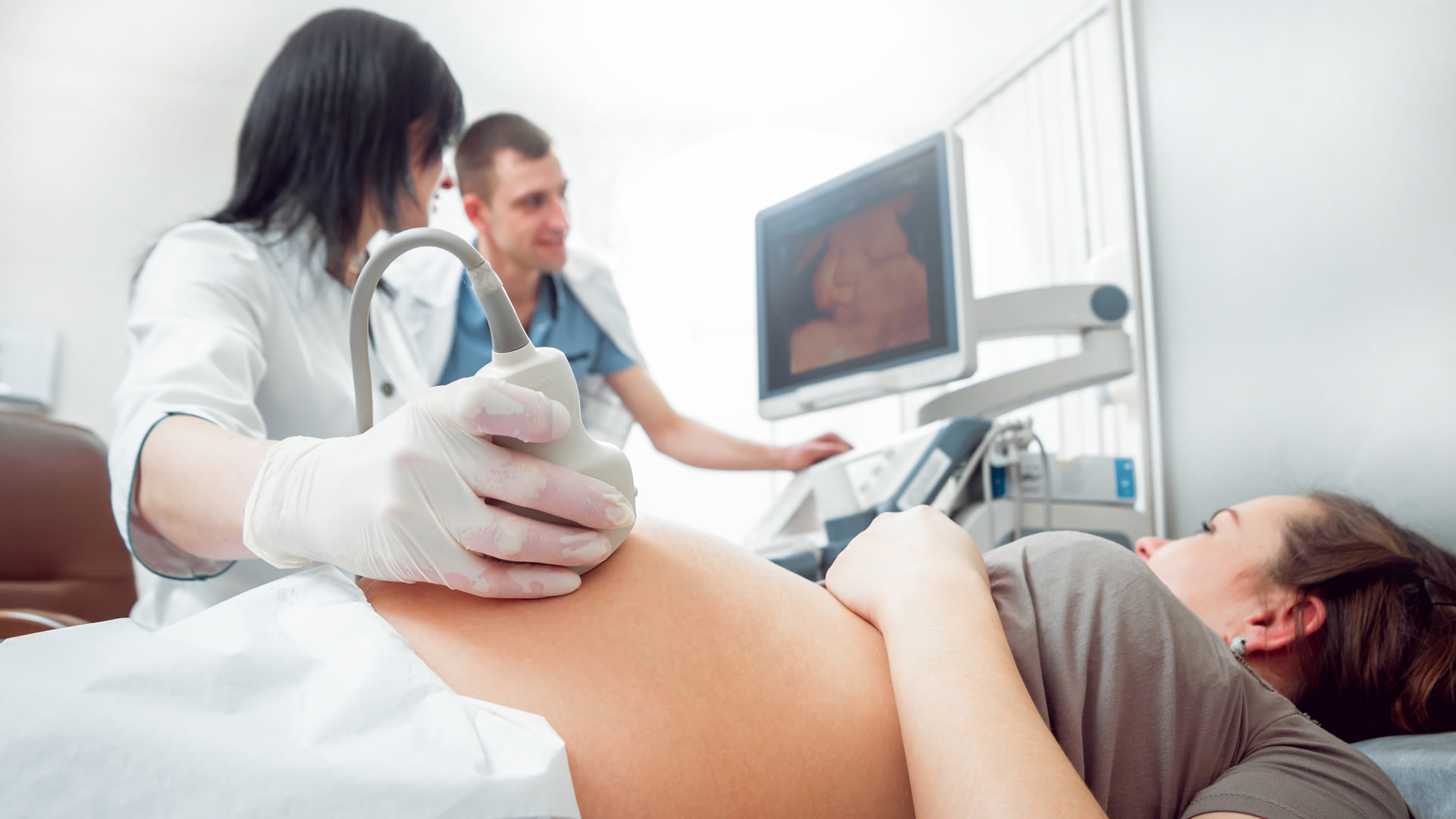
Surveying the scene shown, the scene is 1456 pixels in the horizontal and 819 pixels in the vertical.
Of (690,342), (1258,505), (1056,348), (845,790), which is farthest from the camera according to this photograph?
(690,342)

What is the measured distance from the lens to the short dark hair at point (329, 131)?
1.37 metres

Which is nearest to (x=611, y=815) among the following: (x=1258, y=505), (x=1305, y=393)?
(x=1258, y=505)

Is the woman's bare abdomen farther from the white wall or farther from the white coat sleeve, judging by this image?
the white wall

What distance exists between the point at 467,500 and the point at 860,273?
131cm

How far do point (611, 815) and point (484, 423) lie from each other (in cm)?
30

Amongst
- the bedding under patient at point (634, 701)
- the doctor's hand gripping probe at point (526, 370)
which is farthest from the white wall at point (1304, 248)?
the doctor's hand gripping probe at point (526, 370)

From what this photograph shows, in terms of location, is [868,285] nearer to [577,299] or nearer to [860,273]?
[860,273]

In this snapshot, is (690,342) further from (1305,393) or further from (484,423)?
(484,423)

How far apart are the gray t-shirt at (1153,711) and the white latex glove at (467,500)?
405mm

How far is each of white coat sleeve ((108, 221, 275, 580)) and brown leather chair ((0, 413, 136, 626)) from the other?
1.81 ft

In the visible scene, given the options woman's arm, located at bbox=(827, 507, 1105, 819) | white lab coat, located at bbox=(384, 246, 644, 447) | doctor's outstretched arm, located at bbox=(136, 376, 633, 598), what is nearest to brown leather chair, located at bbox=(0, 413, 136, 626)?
white lab coat, located at bbox=(384, 246, 644, 447)

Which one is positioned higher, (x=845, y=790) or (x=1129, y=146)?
(x=1129, y=146)

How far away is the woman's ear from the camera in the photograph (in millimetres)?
942

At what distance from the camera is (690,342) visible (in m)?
3.94
